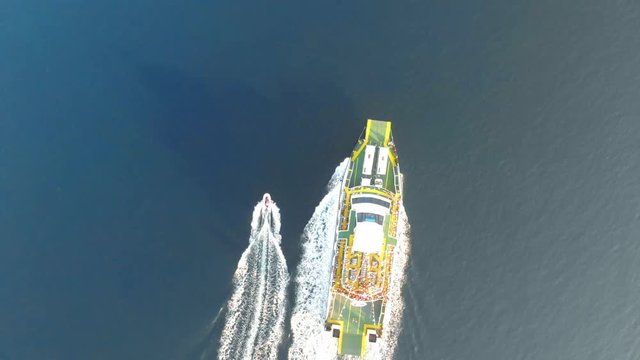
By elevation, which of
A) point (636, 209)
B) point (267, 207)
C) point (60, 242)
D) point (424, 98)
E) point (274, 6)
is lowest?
point (60, 242)

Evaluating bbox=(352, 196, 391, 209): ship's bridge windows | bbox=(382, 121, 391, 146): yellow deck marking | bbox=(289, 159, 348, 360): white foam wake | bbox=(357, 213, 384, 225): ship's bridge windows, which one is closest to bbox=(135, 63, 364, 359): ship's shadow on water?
bbox=(289, 159, 348, 360): white foam wake

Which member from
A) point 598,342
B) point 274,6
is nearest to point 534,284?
point 598,342

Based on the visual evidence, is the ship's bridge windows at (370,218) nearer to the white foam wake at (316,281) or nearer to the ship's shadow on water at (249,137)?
the white foam wake at (316,281)

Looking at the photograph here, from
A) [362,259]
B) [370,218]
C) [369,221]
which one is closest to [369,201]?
[370,218]

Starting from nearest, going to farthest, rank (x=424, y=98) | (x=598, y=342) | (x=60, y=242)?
(x=598, y=342) < (x=60, y=242) < (x=424, y=98)

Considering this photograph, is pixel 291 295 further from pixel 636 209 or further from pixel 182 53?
pixel 636 209

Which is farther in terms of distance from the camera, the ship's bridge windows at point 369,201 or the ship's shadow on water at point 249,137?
the ship's shadow on water at point 249,137

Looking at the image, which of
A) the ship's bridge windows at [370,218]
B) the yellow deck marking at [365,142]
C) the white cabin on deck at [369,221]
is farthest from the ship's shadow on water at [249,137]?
the ship's bridge windows at [370,218]
